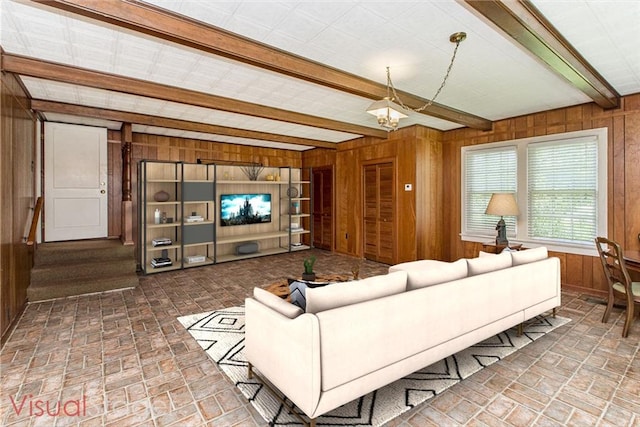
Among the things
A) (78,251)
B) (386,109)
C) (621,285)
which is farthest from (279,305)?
(78,251)

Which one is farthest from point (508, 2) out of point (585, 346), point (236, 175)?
point (236, 175)

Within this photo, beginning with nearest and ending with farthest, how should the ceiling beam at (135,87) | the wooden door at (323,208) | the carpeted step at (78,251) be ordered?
the ceiling beam at (135,87) < the carpeted step at (78,251) < the wooden door at (323,208)

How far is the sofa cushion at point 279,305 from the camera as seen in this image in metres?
1.98

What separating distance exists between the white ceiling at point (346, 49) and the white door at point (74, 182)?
Result: 1.38 m

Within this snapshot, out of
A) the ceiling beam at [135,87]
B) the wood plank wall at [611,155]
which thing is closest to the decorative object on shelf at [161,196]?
the ceiling beam at [135,87]

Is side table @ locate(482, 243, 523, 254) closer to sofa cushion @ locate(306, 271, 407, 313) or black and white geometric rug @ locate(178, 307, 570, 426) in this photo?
black and white geometric rug @ locate(178, 307, 570, 426)

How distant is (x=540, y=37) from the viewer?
2.42 m

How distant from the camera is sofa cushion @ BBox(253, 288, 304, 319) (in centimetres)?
198

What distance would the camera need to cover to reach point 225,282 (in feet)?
16.8

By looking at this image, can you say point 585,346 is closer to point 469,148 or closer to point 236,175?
point 469,148

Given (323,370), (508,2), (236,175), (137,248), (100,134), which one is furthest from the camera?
(236,175)

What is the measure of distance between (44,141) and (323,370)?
6071 millimetres

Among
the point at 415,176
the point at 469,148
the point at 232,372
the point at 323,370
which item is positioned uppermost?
the point at 469,148

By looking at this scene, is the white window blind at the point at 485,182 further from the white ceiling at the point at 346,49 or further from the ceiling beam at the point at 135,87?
the ceiling beam at the point at 135,87
